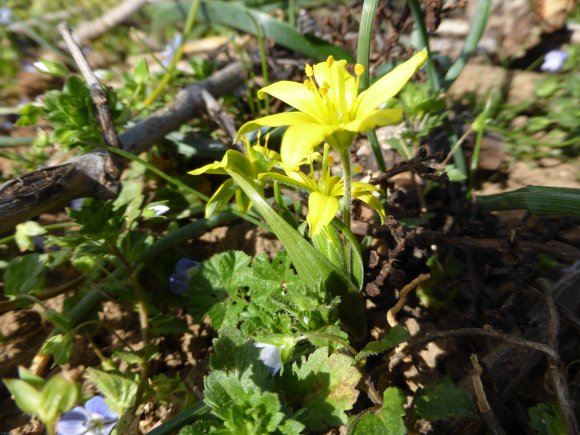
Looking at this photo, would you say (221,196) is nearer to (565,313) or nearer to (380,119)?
(380,119)

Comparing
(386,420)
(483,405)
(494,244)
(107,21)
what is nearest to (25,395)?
(386,420)

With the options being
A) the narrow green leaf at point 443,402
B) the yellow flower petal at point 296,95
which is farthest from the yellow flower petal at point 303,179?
the narrow green leaf at point 443,402

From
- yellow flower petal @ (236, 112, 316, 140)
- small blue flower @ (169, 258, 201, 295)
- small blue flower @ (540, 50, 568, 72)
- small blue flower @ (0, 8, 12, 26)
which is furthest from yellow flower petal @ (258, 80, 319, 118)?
small blue flower @ (0, 8, 12, 26)

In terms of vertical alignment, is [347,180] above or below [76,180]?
below

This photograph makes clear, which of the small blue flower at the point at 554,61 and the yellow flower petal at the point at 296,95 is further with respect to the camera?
the small blue flower at the point at 554,61

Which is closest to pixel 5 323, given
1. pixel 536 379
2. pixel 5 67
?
pixel 536 379

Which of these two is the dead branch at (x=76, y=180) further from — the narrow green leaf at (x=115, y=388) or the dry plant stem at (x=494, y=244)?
the dry plant stem at (x=494, y=244)

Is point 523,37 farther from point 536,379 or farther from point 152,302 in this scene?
point 152,302
